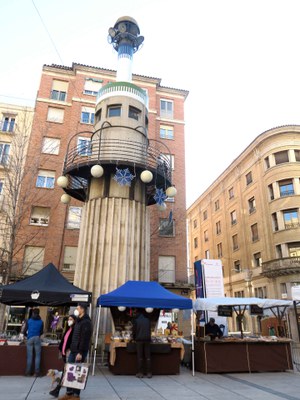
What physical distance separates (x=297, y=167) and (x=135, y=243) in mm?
24210

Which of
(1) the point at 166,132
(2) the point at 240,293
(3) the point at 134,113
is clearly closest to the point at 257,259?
(2) the point at 240,293

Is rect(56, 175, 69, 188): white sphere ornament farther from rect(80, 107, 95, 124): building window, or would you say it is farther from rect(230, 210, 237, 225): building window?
rect(230, 210, 237, 225): building window

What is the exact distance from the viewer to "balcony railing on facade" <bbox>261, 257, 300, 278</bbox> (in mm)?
28844

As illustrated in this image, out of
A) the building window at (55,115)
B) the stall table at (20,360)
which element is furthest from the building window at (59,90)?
the stall table at (20,360)

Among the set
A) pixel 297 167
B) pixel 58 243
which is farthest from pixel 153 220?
pixel 297 167

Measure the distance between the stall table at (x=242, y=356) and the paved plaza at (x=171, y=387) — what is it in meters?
0.59

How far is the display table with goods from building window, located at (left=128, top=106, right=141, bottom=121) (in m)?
11.7

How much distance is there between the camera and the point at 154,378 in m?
9.51

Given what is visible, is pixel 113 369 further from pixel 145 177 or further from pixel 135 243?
pixel 145 177

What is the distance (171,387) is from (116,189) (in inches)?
353

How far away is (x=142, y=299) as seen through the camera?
1012 centimetres

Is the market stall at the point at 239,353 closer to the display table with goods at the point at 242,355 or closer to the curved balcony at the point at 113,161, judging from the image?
the display table with goods at the point at 242,355

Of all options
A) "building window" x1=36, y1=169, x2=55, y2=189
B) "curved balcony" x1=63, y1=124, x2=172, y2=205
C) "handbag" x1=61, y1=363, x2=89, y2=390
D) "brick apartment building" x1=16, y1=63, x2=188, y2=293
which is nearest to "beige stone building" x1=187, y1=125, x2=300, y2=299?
"brick apartment building" x1=16, y1=63, x2=188, y2=293

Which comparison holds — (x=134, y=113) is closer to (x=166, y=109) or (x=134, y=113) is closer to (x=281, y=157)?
(x=166, y=109)
